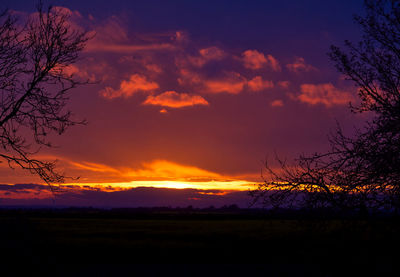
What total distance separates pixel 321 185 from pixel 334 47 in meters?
4.47

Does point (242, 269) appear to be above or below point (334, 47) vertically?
below

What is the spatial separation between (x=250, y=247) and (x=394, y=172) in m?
11.9

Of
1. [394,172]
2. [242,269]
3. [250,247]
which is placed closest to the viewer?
[394,172]

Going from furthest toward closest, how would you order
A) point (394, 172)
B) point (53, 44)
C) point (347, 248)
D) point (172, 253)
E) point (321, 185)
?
point (172, 253)
point (347, 248)
point (53, 44)
point (321, 185)
point (394, 172)

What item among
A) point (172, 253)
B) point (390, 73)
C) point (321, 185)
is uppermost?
point (390, 73)

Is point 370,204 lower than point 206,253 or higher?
higher

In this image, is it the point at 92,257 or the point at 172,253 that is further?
the point at 172,253

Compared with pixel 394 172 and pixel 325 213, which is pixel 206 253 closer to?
pixel 325 213

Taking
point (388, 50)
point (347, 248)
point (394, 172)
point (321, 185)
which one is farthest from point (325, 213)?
point (347, 248)

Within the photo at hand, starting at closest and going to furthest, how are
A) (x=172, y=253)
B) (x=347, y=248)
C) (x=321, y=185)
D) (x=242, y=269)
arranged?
(x=321, y=185)
(x=242, y=269)
(x=347, y=248)
(x=172, y=253)

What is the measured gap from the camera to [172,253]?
19.2 metres

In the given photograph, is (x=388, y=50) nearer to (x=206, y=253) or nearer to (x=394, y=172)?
(x=394, y=172)

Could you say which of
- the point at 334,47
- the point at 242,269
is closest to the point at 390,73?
the point at 334,47

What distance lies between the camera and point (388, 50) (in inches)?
470
